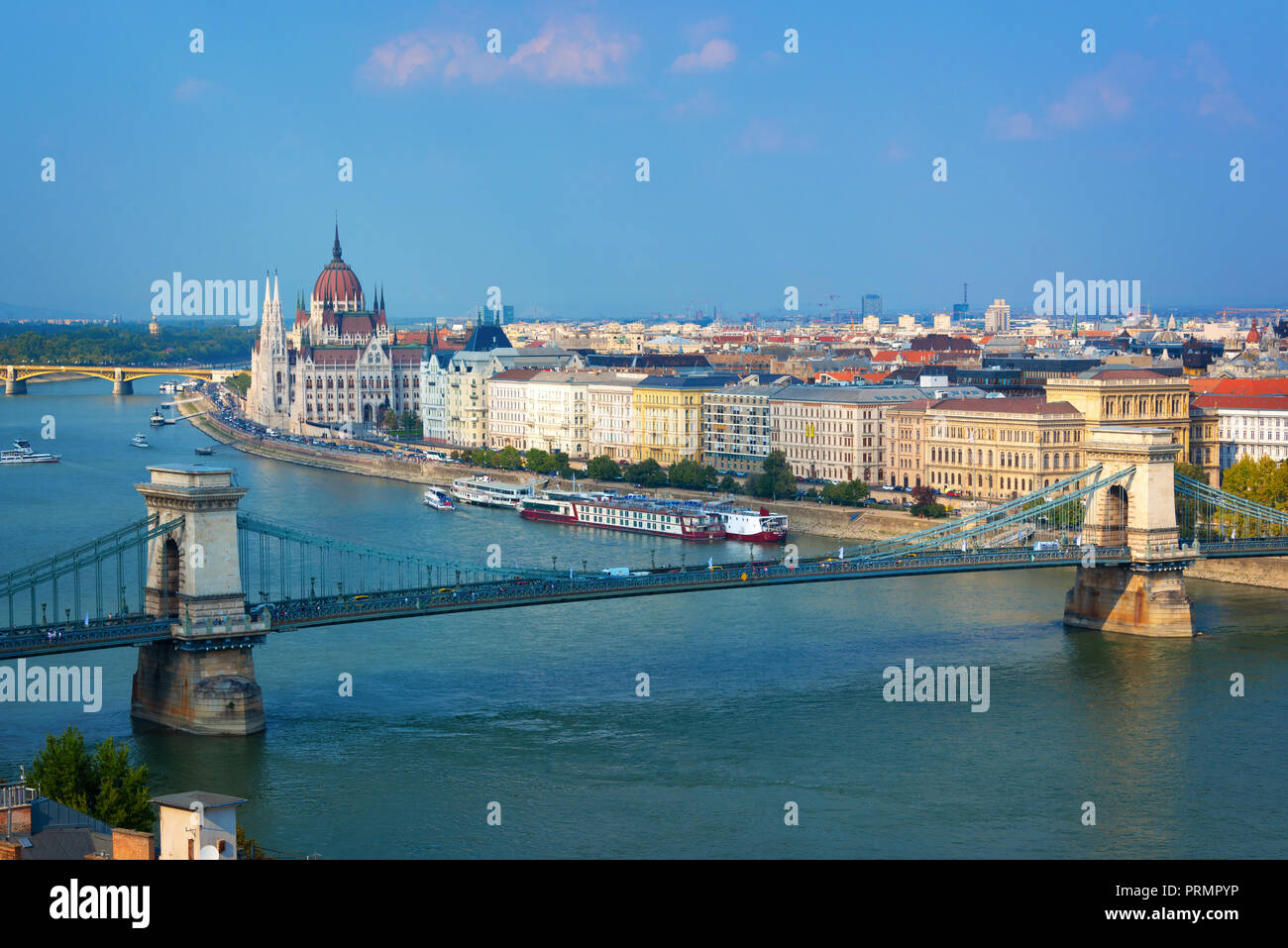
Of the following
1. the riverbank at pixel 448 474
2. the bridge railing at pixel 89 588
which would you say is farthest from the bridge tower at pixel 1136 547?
the bridge railing at pixel 89 588

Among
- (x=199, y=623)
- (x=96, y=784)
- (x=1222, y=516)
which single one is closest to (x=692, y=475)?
(x=1222, y=516)

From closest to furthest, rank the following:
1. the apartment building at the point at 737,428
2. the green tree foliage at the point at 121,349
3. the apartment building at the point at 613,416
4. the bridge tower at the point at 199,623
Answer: the bridge tower at the point at 199,623 → the apartment building at the point at 737,428 → the apartment building at the point at 613,416 → the green tree foliage at the point at 121,349

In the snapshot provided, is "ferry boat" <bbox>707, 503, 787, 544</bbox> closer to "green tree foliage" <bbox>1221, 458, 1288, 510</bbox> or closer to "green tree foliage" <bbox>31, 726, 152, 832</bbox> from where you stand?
"green tree foliage" <bbox>1221, 458, 1288, 510</bbox>

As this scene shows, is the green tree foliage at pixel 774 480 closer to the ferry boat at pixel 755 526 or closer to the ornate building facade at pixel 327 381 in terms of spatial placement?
the ferry boat at pixel 755 526

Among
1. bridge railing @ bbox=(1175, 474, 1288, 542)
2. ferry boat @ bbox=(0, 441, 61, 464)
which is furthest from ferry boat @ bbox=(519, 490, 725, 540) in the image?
ferry boat @ bbox=(0, 441, 61, 464)

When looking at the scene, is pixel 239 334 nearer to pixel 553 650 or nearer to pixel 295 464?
pixel 295 464
